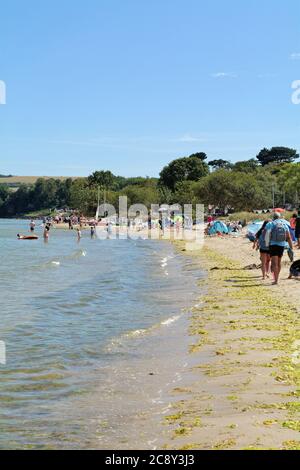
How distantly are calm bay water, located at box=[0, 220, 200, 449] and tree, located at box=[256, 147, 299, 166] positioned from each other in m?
158

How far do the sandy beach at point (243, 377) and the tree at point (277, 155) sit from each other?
16095 cm

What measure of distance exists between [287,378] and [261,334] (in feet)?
10.1

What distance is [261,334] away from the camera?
34.0 ft

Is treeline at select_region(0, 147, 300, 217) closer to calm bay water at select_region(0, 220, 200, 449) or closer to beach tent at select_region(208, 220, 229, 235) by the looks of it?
beach tent at select_region(208, 220, 229, 235)

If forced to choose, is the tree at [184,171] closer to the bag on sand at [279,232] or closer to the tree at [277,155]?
the tree at [277,155]

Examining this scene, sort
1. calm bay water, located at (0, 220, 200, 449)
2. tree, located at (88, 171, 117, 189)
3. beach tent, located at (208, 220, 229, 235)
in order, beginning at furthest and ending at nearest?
tree, located at (88, 171, 117, 189), beach tent, located at (208, 220, 229, 235), calm bay water, located at (0, 220, 200, 449)

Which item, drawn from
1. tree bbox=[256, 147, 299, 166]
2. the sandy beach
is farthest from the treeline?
the sandy beach

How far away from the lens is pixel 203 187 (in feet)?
292

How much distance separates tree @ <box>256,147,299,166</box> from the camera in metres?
170

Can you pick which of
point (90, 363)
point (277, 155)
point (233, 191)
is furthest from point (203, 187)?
point (277, 155)

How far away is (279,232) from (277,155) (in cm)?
16334

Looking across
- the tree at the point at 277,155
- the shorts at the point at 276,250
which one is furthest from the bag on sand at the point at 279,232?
the tree at the point at 277,155

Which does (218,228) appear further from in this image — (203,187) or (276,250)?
(276,250)
